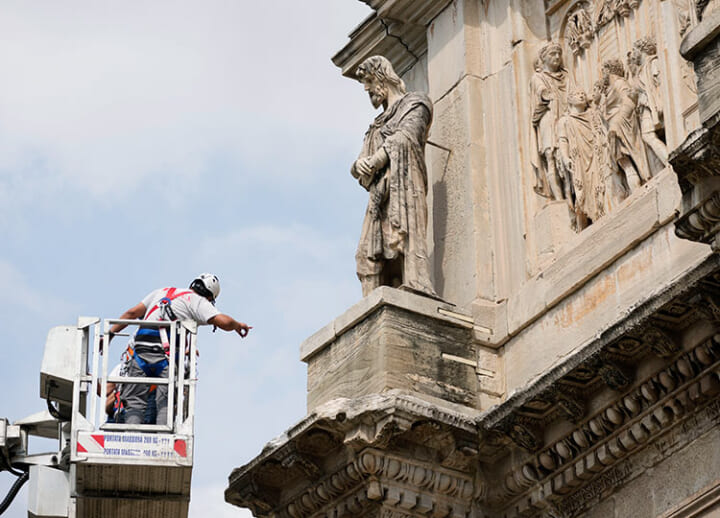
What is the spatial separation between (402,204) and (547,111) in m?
1.33

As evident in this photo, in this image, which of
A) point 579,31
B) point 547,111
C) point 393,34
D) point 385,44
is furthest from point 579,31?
point 385,44

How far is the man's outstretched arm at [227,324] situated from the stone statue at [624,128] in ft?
9.54

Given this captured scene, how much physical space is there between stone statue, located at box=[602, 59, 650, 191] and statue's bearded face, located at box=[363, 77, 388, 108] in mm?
1988

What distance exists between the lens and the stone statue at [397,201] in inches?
546

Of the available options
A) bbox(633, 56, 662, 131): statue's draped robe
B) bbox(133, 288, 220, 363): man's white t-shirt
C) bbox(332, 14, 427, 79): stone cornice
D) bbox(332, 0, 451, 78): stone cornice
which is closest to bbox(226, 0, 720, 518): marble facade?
bbox(633, 56, 662, 131): statue's draped robe

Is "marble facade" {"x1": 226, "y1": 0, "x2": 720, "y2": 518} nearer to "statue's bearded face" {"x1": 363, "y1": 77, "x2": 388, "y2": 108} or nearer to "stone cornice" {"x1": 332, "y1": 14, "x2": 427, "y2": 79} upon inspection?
"statue's bearded face" {"x1": 363, "y1": 77, "x2": 388, "y2": 108}

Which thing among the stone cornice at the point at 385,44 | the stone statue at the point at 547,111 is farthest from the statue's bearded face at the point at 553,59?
the stone cornice at the point at 385,44

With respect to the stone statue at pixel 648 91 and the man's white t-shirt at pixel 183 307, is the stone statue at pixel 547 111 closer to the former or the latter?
the stone statue at pixel 648 91

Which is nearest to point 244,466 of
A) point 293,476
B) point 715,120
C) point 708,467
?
point 293,476

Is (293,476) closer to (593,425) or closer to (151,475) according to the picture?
(151,475)

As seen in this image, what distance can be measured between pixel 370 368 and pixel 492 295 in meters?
1.24

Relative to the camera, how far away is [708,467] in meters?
11.1

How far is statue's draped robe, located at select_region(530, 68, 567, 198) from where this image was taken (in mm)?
14016

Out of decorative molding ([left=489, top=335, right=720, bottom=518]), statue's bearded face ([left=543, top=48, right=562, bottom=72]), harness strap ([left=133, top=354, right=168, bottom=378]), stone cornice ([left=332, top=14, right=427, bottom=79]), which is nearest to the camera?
decorative molding ([left=489, top=335, right=720, bottom=518])
